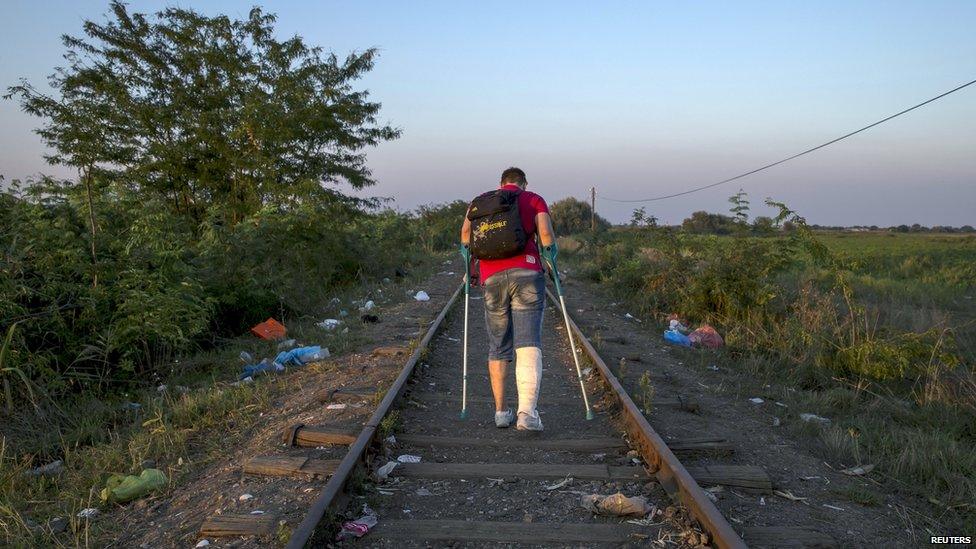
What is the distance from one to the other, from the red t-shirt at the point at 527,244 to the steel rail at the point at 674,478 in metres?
1.43

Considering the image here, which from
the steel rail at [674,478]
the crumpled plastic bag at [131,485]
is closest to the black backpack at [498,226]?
the steel rail at [674,478]

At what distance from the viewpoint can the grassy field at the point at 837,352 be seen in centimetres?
514

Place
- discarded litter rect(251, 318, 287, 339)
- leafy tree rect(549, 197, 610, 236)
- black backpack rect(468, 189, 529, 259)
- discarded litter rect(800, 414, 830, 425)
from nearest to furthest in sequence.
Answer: black backpack rect(468, 189, 529, 259), discarded litter rect(800, 414, 830, 425), discarded litter rect(251, 318, 287, 339), leafy tree rect(549, 197, 610, 236)

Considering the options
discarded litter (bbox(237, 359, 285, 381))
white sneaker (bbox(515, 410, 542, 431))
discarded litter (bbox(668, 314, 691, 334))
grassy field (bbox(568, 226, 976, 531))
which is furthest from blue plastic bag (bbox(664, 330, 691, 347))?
discarded litter (bbox(237, 359, 285, 381))

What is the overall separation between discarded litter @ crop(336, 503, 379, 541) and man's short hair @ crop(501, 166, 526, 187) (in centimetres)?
283

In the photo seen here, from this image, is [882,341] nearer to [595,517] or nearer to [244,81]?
[595,517]

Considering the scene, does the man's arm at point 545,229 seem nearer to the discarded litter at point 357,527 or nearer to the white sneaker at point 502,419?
the white sneaker at point 502,419

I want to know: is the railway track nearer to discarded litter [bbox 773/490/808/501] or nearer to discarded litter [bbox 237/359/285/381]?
discarded litter [bbox 773/490/808/501]

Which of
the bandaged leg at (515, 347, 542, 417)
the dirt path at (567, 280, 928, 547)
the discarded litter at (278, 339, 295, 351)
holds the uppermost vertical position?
the bandaged leg at (515, 347, 542, 417)

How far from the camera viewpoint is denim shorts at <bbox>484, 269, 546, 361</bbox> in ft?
17.7

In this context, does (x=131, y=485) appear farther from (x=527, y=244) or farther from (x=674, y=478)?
(x=674, y=478)

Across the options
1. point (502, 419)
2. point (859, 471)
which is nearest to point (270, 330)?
point (502, 419)

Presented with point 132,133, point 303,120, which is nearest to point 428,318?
point 303,120

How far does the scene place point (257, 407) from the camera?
6516 mm
